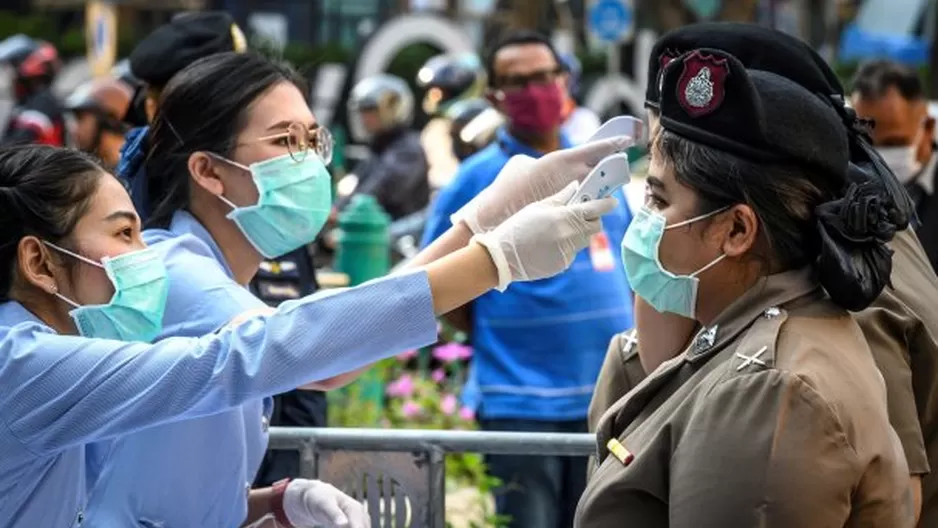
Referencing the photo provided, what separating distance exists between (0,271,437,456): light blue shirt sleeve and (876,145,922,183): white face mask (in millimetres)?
3835

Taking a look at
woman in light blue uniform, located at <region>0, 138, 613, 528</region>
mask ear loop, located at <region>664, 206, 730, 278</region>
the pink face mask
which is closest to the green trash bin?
the pink face mask

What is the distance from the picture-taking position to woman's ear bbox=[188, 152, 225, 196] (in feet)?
12.9

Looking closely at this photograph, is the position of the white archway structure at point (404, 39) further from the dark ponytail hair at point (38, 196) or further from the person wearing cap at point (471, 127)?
the dark ponytail hair at point (38, 196)

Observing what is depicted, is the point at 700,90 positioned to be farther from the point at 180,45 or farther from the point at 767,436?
the point at 180,45

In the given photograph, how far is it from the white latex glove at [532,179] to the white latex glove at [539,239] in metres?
0.42

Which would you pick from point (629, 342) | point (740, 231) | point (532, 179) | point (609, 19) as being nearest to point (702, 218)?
point (740, 231)

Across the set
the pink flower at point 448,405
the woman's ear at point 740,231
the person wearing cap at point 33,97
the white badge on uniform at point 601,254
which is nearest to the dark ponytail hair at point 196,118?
the woman's ear at point 740,231

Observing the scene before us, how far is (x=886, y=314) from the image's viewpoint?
324 centimetres

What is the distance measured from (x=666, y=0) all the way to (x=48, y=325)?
25.0 meters

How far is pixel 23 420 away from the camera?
3.04 meters

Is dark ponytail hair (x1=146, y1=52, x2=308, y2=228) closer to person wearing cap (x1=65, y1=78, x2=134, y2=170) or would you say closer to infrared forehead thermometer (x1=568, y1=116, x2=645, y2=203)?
infrared forehead thermometer (x1=568, y1=116, x2=645, y2=203)

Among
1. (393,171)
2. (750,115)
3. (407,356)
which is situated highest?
(750,115)

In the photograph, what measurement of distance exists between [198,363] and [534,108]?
340cm

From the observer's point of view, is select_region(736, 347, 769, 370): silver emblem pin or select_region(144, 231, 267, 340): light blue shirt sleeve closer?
select_region(736, 347, 769, 370): silver emblem pin
